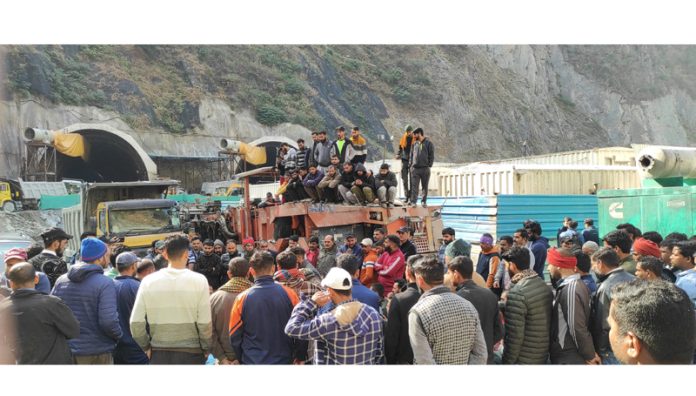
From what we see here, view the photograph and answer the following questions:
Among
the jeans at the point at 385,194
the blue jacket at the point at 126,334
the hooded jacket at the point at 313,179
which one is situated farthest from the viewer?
the hooded jacket at the point at 313,179

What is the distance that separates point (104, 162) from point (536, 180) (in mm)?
26503

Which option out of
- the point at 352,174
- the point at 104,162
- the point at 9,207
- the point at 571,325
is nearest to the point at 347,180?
the point at 352,174

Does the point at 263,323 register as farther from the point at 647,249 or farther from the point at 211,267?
the point at 211,267

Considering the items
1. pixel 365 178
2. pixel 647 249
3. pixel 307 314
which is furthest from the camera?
pixel 365 178

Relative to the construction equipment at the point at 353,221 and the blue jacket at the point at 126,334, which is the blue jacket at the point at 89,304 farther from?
the construction equipment at the point at 353,221

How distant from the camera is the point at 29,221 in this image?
22.9 meters

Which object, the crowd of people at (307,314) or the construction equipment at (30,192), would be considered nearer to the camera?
the crowd of people at (307,314)

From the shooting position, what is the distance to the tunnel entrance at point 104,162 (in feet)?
98.0

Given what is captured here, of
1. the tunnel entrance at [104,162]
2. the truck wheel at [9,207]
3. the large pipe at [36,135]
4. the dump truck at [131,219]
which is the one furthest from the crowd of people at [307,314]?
the tunnel entrance at [104,162]

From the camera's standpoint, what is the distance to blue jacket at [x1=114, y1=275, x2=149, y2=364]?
183 inches

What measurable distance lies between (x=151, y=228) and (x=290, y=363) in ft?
32.0

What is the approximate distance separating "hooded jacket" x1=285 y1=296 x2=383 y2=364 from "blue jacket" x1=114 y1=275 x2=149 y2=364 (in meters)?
1.81

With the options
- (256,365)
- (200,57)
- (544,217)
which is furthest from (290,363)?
(200,57)

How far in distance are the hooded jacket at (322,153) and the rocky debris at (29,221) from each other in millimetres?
15285
